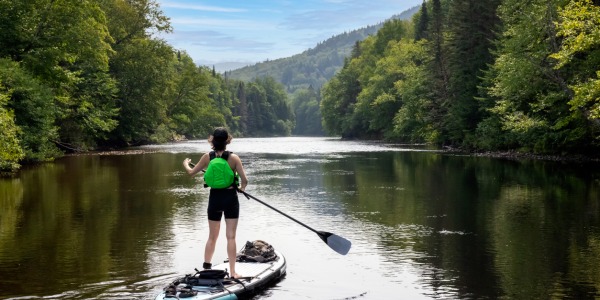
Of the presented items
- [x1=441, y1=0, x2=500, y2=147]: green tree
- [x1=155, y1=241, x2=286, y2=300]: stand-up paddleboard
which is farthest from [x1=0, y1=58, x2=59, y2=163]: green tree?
[x1=441, y1=0, x2=500, y2=147]: green tree

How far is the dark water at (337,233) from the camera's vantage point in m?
10.5

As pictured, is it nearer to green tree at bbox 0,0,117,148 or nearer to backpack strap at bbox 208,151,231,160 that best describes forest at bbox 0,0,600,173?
green tree at bbox 0,0,117,148

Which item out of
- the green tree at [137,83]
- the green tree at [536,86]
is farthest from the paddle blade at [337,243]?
the green tree at [137,83]

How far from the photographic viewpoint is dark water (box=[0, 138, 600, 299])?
10484 mm

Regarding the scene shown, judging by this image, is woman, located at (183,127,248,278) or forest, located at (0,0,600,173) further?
forest, located at (0,0,600,173)

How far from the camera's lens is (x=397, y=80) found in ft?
298

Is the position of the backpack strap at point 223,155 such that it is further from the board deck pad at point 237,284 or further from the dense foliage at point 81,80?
the dense foliage at point 81,80

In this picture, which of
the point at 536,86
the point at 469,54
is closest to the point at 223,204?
the point at 536,86

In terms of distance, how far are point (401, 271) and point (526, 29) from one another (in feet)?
104

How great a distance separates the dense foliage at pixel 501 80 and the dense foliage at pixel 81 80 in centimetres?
2637

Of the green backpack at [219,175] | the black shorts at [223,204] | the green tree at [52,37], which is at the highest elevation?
the green tree at [52,37]

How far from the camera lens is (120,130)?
208ft

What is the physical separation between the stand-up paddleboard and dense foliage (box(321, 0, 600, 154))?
20.6 meters

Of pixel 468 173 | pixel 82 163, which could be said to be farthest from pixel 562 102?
pixel 82 163
